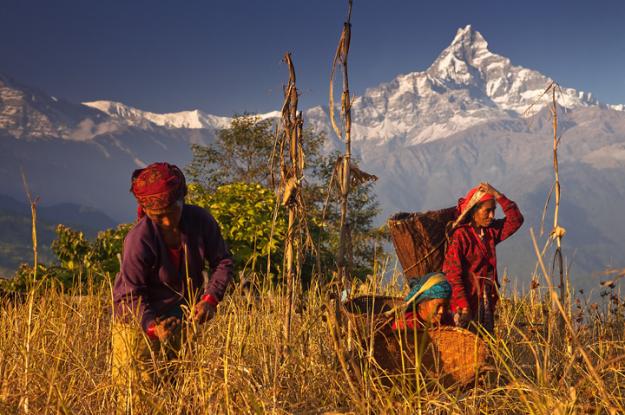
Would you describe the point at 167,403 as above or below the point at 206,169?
below

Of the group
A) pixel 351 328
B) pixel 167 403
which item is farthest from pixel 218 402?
pixel 351 328

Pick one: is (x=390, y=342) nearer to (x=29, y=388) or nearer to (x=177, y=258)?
(x=177, y=258)

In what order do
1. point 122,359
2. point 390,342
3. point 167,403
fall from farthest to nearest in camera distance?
point 390,342 < point 122,359 < point 167,403

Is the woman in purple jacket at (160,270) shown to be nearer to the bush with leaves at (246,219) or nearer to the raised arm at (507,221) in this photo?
the raised arm at (507,221)

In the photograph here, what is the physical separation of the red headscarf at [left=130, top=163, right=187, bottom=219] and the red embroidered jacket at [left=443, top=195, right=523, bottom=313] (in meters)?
2.22

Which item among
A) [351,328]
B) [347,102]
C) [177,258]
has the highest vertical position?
[347,102]

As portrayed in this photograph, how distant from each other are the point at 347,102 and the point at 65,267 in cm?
772

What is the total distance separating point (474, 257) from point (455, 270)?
8.9 inches

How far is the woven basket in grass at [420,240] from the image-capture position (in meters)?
4.56

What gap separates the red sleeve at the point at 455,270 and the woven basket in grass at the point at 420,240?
12 centimetres

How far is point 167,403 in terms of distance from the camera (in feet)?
9.97

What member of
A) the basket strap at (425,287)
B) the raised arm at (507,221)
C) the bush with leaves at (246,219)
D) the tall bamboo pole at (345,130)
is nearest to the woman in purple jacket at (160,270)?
the tall bamboo pole at (345,130)

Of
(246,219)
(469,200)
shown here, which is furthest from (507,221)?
(246,219)

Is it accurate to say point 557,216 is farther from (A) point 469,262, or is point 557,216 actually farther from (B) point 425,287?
(B) point 425,287
